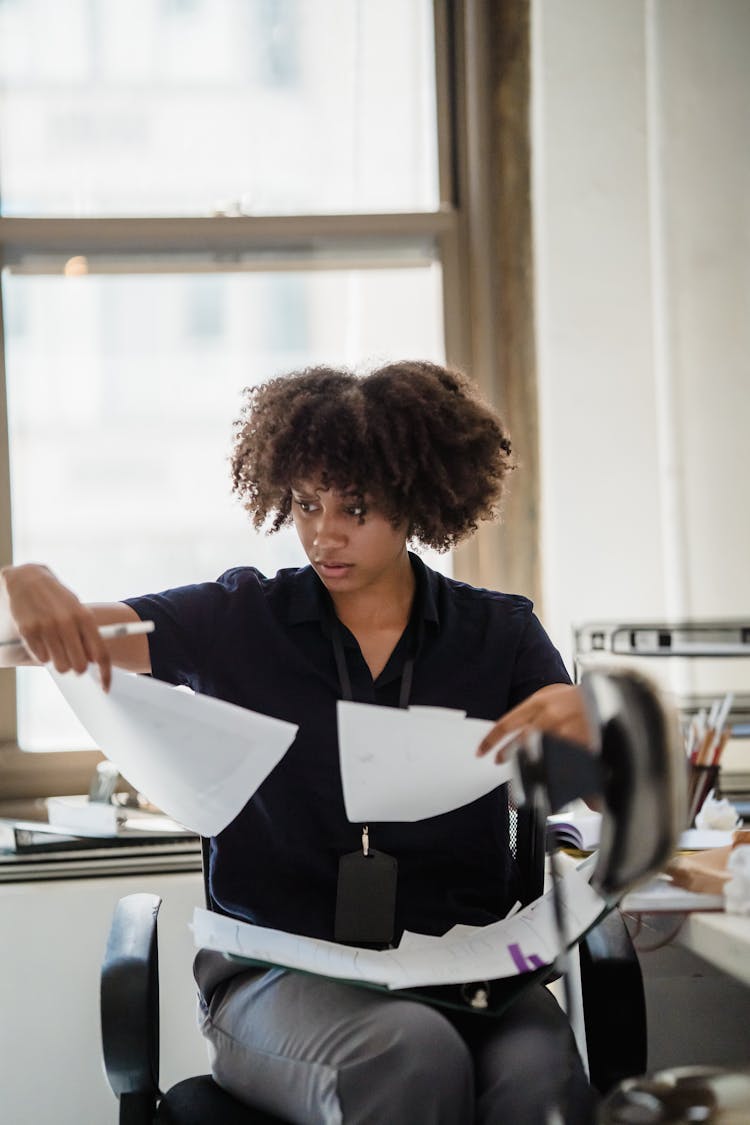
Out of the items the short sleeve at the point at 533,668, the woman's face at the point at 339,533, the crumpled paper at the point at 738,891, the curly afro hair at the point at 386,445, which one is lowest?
the crumpled paper at the point at 738,891

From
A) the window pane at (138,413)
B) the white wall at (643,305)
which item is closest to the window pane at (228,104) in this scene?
the window pane at (138,413)

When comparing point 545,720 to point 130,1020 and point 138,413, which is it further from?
point 138,413

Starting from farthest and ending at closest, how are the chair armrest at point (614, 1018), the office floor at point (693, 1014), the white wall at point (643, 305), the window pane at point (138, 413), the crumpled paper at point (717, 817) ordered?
the window pane at point (138, 413)
the white wall at point (643, 305)
the crumpled paper at point (717, 817)
the office floor at point (693, 1014)
the chair armrest at point (614, 1018)

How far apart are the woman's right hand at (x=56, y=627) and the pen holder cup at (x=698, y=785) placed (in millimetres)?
841

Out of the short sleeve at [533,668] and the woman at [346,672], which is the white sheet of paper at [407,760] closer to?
the woman at [346,672]

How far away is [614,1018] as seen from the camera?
1.15 meters

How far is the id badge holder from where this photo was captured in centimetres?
123

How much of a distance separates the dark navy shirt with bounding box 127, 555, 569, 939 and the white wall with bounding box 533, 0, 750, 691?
0.68 m

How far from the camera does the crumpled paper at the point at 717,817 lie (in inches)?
60.1

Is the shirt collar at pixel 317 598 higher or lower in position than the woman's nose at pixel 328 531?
lower

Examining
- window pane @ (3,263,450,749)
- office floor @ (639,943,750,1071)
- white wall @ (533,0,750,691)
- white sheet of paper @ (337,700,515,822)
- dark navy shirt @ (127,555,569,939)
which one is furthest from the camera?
window pane @ (3,263,450,749)

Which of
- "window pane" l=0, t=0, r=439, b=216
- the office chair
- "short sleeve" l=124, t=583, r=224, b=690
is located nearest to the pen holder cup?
the office chair

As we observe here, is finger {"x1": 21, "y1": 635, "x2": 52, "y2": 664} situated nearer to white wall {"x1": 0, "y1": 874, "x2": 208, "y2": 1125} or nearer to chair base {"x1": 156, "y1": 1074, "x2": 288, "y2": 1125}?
chair base {"x1": 156, "y1": 1074, "x2": 288, "y2": 1125}

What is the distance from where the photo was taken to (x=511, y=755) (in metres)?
1.10
